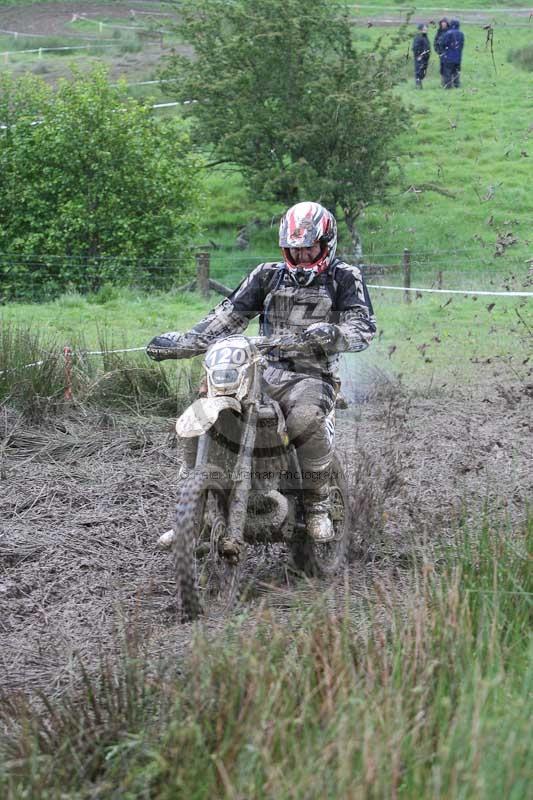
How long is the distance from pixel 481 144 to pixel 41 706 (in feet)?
95.3

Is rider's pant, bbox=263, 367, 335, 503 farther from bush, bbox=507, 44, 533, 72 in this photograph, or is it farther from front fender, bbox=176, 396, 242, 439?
bush, bbox=507, 44, 533, 72

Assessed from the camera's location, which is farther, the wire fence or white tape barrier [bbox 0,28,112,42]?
white tape barrier [bbox 0,28,112,42]

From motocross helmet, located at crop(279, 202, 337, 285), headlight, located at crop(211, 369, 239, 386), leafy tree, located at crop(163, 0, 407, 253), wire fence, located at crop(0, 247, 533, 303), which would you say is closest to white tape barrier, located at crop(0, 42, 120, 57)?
leafy tree, located at crop(163, 0, 407, 253)

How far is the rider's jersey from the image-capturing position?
5.97m

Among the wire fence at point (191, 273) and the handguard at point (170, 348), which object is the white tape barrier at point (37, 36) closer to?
the wire fence at point (191, 273)

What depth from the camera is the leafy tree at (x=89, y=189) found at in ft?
75.1

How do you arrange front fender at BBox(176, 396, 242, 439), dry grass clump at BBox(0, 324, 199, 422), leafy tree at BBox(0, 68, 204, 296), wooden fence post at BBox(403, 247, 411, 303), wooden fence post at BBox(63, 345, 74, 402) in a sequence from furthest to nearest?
leafy tree at BBox(0, 68, 204, 296) < wooden fence post at BBox(403, 247, 411, 303) < wooden fence post at BBox(63, 345, 74, 402) < dry grass clump at BBox(0, 324, 199, 422) < front fender at BBox(176, 396, 242, 439)

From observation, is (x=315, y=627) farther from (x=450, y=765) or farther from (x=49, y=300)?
(x=49, y=300)

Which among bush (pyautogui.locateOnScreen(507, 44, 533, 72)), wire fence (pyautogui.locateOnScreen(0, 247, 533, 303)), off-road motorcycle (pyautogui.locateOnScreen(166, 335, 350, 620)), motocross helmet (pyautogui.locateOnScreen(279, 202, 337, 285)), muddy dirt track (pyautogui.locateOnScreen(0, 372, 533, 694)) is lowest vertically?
wire fence (pyautogui.locateOnScreen(0, 247, 533, 303))

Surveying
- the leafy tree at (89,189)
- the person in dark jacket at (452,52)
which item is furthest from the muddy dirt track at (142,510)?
the person in dark jacket at (452,52)

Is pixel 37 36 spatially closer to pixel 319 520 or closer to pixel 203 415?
pixel 319 520

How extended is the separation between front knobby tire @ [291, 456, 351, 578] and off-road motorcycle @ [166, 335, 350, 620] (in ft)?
0.88

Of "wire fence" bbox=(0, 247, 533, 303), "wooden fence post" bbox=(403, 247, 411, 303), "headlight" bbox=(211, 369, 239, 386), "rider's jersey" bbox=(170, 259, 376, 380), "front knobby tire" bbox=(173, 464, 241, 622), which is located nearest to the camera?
"front knobby tire" bbox=(173, 464, 241, 622)

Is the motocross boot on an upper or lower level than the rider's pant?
lower
